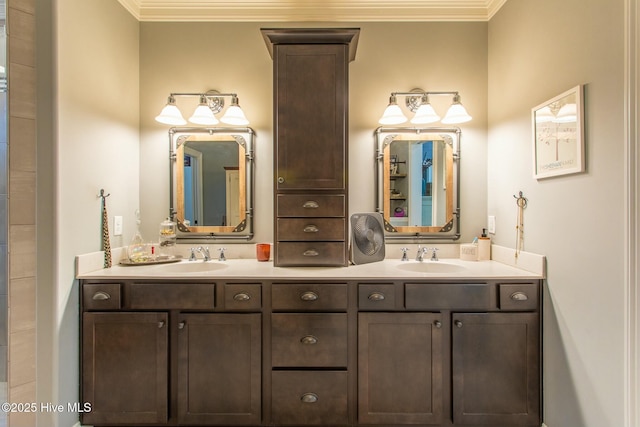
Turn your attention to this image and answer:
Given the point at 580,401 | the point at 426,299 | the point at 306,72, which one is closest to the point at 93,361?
the point at 426,299

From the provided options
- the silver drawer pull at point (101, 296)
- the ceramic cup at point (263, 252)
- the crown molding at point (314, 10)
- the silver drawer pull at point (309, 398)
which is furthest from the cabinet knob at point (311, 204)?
the crown molding at point (314, 10)

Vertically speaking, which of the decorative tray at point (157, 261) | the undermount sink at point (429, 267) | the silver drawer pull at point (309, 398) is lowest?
the silver drawer pull at point (309, 398)

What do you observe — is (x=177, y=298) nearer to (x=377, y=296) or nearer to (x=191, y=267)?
(x=191, y=267)

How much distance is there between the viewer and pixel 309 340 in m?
1.61

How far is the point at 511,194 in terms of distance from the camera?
6.37 ft

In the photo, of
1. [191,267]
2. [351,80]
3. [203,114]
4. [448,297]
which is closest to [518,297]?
[448,297]

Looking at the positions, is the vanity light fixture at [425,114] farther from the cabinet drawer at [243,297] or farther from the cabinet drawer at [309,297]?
the cabinet drawer at [243,297]

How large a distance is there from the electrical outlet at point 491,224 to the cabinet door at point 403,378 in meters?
0.90

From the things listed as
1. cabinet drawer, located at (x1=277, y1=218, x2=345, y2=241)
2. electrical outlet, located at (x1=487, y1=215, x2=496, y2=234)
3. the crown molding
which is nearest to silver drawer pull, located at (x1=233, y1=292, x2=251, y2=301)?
cabinet drawer, located at (x1=277, y1=218, x2=345, y2=241)

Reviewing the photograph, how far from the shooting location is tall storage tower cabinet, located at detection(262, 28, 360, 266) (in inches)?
72.2

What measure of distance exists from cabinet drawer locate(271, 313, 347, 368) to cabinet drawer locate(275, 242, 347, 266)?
354 mm

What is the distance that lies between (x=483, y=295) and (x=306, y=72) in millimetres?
1602

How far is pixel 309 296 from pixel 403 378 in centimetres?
65

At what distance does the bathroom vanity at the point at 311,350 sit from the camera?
161 cm
